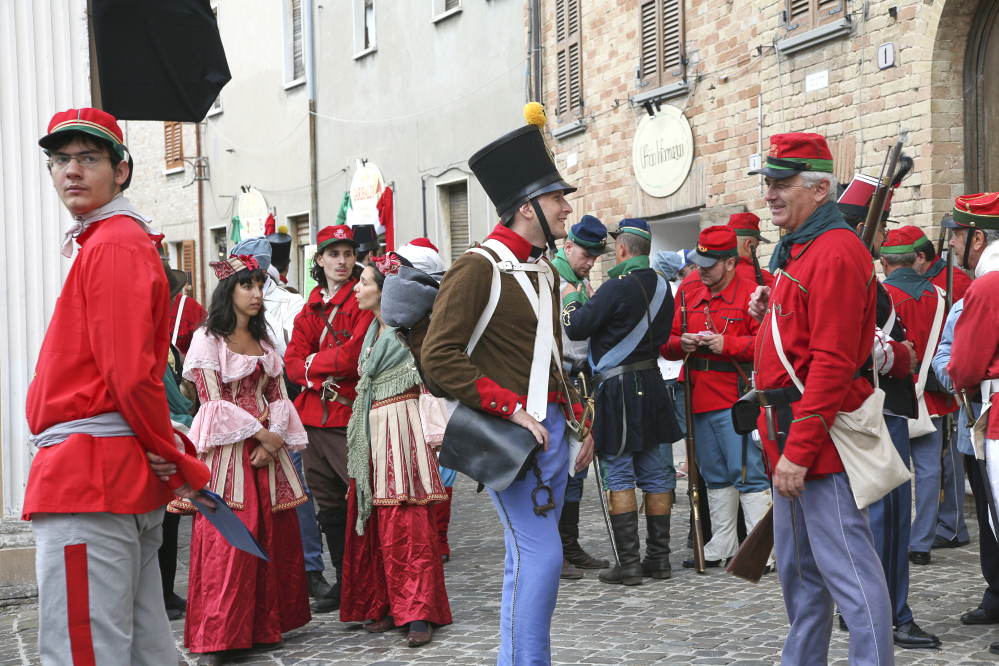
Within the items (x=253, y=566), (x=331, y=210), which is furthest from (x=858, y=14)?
(x=331, y=210)

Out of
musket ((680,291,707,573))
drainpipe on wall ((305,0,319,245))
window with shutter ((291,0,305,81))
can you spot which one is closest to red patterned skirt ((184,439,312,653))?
musket ((680,291,707,573))

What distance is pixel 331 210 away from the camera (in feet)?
64.6

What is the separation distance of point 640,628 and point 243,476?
2058mm

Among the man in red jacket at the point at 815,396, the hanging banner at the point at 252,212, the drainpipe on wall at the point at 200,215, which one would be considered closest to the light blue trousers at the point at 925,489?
the man in red jacket at the point at 815,396

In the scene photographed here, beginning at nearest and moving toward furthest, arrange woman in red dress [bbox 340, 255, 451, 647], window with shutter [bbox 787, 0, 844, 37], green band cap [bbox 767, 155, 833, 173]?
1. green band cap [bbox 767, 155, 833, 173]
2. woman in red dress [bbox 340, 255, 451, 647]
3. window with shutter [bbox 787, 0, 844, 37]

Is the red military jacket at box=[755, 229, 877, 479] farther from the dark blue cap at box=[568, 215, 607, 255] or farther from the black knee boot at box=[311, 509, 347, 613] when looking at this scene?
the black knee boot at box=[311, 509, 347, 613]

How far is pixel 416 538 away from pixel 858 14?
21.3 ft

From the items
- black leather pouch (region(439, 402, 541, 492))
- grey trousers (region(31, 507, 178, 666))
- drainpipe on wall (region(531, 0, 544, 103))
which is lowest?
grey trousers (region(31, 507, 178, 666))

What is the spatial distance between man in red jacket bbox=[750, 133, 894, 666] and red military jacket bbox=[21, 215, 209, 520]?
2.01 metres

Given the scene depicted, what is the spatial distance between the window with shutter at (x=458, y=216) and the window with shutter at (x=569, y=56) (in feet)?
9.03

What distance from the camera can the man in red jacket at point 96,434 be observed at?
296 cm

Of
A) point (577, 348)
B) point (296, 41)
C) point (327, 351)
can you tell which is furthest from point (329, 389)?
point (296, 41)

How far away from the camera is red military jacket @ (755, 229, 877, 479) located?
3.44 meters

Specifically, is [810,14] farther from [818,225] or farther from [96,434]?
[96,434]
